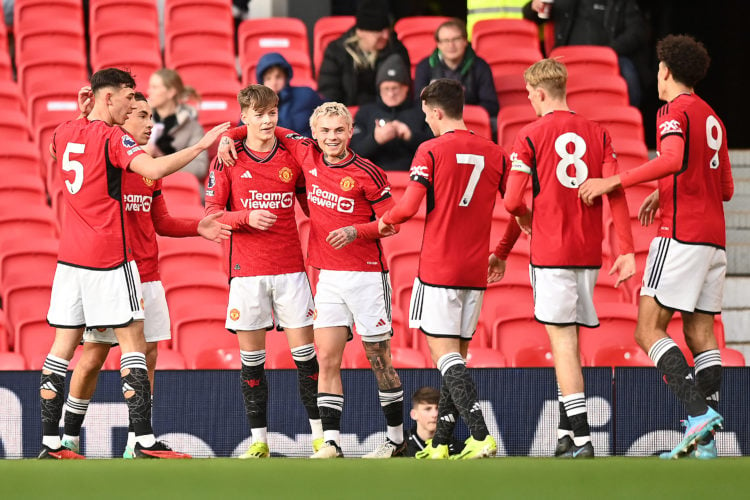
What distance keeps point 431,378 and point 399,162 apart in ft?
9.48

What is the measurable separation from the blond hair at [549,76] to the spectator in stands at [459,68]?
13.2ft

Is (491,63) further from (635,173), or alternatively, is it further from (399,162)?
(635,173)

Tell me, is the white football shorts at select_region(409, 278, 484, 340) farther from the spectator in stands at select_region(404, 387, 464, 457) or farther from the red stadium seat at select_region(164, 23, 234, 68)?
the red stadium seat at select_region(164, 23, 234, 68)

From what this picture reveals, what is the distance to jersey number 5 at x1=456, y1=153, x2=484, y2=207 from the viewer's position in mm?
6031

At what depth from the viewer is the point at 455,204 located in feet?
19.8

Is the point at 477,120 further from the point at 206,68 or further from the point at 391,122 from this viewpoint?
the point at 206,68

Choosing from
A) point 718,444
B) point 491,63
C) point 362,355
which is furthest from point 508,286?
point 491,63

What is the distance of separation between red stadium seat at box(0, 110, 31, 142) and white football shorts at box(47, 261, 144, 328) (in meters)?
4.66

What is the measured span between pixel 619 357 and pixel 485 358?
0.90 metres

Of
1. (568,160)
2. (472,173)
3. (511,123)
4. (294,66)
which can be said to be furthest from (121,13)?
(568,160)

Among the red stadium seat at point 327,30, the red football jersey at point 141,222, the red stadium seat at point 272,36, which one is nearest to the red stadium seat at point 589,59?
the red stadium seat at point 327,30

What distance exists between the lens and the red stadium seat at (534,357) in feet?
25.5

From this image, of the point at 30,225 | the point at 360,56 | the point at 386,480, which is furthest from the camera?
the point at 360,56

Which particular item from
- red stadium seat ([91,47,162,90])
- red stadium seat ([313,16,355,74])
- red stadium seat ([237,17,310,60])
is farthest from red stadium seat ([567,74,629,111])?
red stadium seat ([91,47,162,90])
